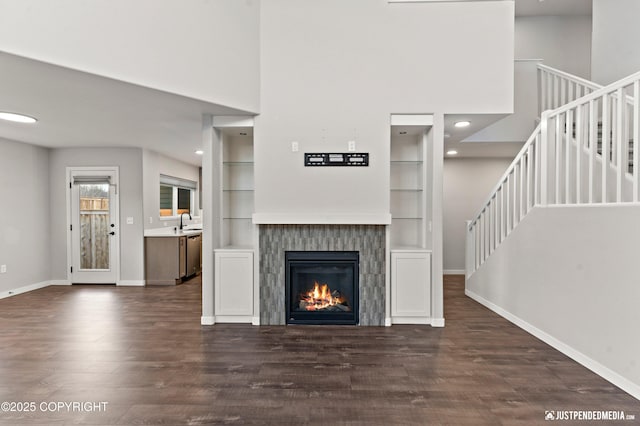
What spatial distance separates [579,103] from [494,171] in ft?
12.6

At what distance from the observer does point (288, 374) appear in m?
2.73

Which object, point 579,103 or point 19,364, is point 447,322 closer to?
point 579,103

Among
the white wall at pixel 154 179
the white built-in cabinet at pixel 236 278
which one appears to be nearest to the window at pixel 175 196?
the white wall at pixel 154 179

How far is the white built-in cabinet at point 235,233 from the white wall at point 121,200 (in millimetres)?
2657

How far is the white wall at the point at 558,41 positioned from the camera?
6742mm

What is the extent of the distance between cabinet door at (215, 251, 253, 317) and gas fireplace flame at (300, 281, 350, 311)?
68 cm

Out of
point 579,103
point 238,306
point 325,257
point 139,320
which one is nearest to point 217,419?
point 238,306

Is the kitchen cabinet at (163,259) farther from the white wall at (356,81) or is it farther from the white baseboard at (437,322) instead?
the white baseboard at (437,322)

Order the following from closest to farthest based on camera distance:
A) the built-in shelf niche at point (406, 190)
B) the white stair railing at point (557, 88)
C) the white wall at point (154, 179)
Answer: the built-in shelf niche at point (406, 190) → the white stair railing at point (557, 88) → the white wall at point (154, 179)

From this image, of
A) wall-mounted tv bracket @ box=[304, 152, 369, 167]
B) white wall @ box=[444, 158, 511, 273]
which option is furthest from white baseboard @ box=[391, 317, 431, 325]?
white wall @ box=[444, 158, 511, 273]

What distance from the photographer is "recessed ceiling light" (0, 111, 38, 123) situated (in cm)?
386

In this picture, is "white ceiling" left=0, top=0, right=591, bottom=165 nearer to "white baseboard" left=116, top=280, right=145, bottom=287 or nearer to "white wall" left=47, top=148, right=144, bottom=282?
"white wall" left=47, top=148, right=144, bottom=282

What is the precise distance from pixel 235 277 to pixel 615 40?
243 inches

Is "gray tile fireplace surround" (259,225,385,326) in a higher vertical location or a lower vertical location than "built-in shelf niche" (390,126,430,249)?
lower
